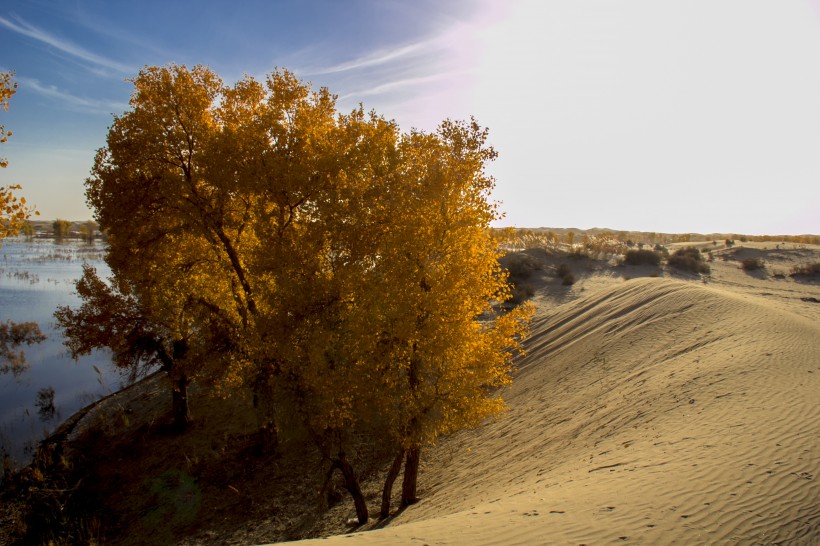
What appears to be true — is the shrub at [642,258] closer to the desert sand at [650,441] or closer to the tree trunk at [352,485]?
the desert sand at [650,441]

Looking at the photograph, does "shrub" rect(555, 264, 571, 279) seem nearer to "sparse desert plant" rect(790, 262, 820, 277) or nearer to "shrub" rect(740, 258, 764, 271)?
"shrub" rect(740, 258, 764, 271)

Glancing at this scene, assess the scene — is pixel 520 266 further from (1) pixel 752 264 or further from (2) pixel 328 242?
(2) pixel 328 242

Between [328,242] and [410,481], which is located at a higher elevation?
[328,242]

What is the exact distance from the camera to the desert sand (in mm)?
5824

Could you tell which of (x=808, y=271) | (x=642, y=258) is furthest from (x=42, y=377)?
(x=808, y=271)

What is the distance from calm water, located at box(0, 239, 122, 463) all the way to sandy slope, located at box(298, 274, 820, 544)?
656 inches

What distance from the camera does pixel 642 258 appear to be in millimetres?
37844

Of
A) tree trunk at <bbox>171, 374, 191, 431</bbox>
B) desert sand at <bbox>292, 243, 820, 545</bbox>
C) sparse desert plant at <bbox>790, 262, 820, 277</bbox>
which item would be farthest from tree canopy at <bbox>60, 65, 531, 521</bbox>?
sparse desert plant at <bbox>790, 262, 820, 277</bbox>

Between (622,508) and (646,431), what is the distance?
12.1 ft

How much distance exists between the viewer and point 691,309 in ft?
55.7

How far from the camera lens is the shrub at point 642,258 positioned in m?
37.5

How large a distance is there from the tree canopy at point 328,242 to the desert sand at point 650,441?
76.6 inches

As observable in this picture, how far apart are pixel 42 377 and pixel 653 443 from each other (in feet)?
95.2

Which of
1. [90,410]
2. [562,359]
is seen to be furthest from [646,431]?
[90,410]
